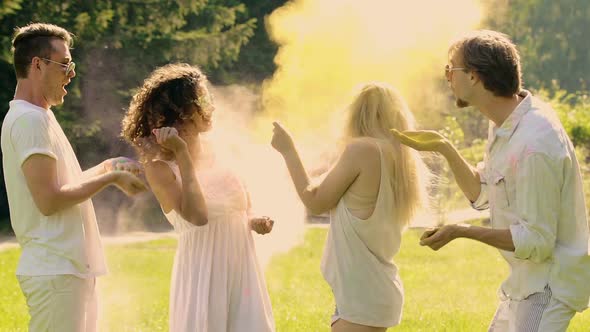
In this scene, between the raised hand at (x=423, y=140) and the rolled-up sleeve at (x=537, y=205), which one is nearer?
the rolled-up sleeve at (x=537, y=205)

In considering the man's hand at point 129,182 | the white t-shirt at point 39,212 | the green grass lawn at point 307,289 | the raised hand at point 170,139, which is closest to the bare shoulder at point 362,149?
the raised hand at point 170,139

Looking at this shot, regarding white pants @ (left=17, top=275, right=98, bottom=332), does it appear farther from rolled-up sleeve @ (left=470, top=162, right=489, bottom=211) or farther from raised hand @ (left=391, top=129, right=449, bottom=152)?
rolled-up sleeve @ (left=470, top=162, right=489, bottom=211)

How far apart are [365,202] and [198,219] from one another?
0.85m

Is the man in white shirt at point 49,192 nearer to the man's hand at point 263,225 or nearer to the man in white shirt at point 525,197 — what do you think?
the man's hand at point 263,225

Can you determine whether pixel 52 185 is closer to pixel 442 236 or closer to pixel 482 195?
pixel 442 236

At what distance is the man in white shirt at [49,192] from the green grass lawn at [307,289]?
396 centimetres

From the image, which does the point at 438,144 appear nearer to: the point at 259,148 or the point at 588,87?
the point at 259,148

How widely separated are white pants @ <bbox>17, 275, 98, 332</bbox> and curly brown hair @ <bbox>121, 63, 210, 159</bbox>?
2.39 ft

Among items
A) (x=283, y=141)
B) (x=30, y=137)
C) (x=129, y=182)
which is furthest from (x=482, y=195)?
(x=30, y=137)

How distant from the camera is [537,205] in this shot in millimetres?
4066

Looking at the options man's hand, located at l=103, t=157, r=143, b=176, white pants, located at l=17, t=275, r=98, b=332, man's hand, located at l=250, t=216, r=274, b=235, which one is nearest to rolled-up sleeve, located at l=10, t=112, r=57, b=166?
man's hand, located at l=103, t=157, r=143, b=176

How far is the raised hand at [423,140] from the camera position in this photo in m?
4.61

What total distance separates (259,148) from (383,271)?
321cm

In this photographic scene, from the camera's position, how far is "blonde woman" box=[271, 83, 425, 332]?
4898mm
